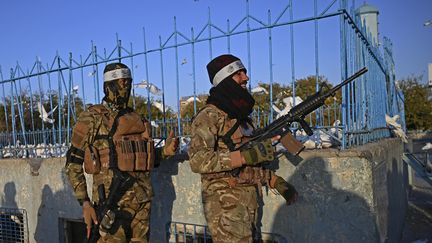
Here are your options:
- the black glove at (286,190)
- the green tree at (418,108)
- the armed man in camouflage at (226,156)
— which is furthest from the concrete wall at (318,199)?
the green tree at (418,108)

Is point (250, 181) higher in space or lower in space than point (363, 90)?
lower

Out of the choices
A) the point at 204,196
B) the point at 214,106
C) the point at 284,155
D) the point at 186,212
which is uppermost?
the point at 214,106

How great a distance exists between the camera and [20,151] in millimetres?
5832

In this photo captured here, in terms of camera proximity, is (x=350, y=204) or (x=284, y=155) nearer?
(x=350, y=204)

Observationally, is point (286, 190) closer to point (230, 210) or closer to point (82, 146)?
point (230, 210)

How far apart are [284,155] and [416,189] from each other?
844cm

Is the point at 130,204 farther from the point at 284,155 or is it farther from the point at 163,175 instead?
the point at 284,155

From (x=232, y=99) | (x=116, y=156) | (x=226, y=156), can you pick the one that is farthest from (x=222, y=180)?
(x=116, y=156)

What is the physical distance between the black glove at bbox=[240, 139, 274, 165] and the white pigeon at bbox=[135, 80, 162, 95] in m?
1.98

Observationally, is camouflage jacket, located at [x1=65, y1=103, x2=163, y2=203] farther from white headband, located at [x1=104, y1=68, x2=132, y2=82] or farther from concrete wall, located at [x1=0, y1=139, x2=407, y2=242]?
concrete wall, located at [x1=0, y1=139, x2=407, y2=242]

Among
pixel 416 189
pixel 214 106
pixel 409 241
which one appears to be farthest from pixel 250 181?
pixel 416 189

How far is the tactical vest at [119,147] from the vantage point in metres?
3.15

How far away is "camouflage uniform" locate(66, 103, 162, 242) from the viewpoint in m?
3.13

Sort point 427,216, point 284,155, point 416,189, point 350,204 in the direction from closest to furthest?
point 350,204, point 284,155, point 427,216, point 416,189
